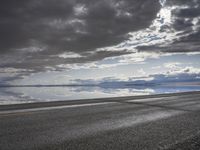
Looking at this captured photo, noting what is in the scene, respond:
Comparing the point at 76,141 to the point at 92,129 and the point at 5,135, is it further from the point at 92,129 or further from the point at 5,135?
the point at 5,135

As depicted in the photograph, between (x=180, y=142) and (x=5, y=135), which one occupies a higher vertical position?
(x=5, y=135)

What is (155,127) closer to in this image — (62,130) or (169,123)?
(169,123)

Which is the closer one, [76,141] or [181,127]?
[76,141]

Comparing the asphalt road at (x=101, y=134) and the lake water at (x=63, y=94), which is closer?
the asphalt road at (x=101, y=134)

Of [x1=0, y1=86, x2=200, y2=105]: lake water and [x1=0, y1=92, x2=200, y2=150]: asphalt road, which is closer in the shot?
[x1=0, y1=92, x2=200, y2=150]: asphalt road

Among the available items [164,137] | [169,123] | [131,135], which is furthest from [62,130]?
[169,123]

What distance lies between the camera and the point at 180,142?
5094 mm

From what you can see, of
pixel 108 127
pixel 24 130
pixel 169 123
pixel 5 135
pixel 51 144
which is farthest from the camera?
pixel 169 123

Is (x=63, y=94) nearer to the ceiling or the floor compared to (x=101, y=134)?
nearer to the ceiling

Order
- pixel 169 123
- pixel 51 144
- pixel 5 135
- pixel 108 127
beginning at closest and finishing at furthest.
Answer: pixel 51 144
pixel 5 135
pixel 108 127
pixel 169 123

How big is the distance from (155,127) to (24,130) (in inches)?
133

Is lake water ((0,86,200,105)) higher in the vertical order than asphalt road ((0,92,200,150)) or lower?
higher

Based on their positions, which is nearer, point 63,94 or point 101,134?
point 101,134

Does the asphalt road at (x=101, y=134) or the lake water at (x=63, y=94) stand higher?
the lake water at (x=63, y=94)
